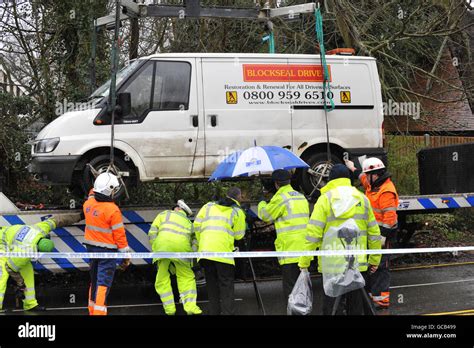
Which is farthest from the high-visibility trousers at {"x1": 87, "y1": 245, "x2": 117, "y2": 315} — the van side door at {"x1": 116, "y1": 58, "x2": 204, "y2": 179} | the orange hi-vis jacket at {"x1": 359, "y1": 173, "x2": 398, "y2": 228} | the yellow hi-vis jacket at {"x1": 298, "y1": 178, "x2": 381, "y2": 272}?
the orange hi-vis jacket at {"x1": 359, "y1": 173, "x2": 398, "y2": 228}

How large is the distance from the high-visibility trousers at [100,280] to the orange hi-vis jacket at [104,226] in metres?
0.10

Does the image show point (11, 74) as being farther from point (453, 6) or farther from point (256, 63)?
point (453, 6)

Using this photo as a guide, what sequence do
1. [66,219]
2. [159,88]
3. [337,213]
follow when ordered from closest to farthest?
[337,213]
[66,219]
[159,88]

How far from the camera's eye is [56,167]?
812 centimetres

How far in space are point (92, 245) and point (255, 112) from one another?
3.02 m

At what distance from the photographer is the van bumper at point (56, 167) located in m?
8.12

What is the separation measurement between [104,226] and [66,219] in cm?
122

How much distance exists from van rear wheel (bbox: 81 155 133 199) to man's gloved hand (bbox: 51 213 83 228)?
0.36 metres

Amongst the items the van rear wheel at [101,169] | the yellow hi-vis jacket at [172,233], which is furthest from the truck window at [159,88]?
the yellow hi-vis jacket at [172,233]

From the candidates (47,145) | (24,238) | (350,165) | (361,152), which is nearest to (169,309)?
(24,238)

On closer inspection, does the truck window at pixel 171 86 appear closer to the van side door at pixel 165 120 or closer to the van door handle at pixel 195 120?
the van side door at pixel 165 120

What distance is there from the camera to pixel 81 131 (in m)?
8.22

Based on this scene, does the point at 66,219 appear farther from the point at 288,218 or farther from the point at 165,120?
the point at 288,218
